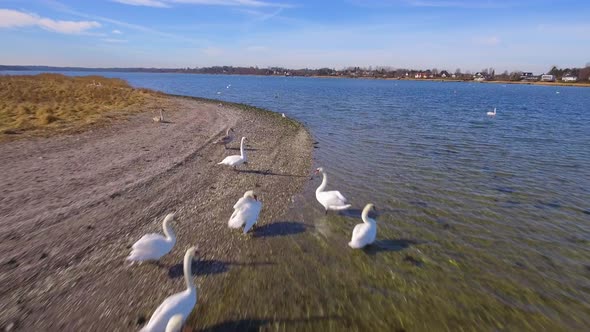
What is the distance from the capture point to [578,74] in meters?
169

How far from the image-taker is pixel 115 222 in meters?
9.02

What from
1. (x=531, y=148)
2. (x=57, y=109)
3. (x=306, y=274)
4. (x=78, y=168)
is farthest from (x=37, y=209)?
(x=531, y=148)

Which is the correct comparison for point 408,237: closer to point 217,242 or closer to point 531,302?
point 531,302

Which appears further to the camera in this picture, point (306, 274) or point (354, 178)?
point (354, 178)

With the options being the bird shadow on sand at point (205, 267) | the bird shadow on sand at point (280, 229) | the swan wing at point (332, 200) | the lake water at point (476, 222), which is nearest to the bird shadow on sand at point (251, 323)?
the bird shadow on sand at point (205, 267)

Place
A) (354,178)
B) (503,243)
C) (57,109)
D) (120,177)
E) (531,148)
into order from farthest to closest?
(57,109) → (531,148) → (354,178) → (120,177) → (503,243)

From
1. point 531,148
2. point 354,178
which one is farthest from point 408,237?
point 531,148

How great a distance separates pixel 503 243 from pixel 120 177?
12981mm

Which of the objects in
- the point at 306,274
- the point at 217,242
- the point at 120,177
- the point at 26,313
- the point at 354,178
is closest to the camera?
the point at 26,313

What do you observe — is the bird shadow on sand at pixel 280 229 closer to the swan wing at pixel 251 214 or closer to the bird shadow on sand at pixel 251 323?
the swan wing at pixel 251 214

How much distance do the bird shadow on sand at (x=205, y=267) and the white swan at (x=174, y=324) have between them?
208 cm

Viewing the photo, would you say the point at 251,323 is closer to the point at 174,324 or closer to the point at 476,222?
the point at 174,324

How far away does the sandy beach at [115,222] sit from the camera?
6.13 metres

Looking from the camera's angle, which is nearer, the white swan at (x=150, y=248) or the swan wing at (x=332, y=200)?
the white swan at (x=150, y=248)
